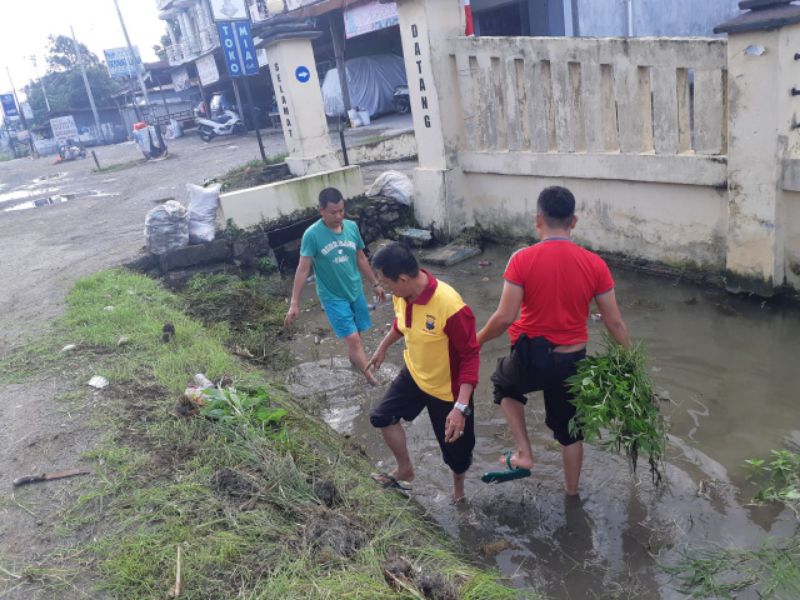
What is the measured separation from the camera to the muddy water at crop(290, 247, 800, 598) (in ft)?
11.2

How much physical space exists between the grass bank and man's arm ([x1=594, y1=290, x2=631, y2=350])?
4.56 ft

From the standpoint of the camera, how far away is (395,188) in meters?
9.53

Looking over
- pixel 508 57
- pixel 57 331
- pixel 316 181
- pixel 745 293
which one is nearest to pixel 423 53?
pixel 508 57

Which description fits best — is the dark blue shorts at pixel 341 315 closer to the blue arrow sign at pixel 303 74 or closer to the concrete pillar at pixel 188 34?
the blue arrow sign at pixel 303 74

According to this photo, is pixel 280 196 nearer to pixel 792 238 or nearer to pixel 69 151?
pixel 792 238

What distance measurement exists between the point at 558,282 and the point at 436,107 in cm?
575

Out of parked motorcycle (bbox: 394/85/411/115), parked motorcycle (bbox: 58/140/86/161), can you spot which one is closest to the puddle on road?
parked motorcycle (bbox: 394/85/411/115)

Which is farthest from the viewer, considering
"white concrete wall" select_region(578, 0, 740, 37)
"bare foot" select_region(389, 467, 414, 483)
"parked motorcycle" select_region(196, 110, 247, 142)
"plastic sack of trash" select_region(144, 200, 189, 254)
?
"parked motorcycle" select_region(196, 110, 247, 142)

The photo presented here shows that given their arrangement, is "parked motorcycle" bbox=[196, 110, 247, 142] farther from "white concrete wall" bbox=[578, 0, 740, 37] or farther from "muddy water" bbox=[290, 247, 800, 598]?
"muddy water" bbox=[290, 247, 800, 598]

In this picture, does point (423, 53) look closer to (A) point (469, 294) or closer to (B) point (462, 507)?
(A) point (469, 294)

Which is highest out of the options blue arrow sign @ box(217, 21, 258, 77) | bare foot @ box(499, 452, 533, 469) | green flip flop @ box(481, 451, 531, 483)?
blue arrow sign @ box(217, 21, 258, 77)

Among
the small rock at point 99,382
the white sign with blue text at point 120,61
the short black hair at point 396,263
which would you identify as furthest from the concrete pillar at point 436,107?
the white sign with blue text at point 120,61

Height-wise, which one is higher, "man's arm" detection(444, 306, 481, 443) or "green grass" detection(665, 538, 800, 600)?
"man's arm" detection(444, 306, 481, 443)

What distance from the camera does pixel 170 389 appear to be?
457cm
